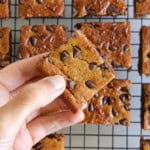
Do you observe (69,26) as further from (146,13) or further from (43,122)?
(43,122)

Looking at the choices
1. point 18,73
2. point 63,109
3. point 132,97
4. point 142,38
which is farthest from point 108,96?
point 18,73

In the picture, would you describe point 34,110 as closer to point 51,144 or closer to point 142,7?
point 51,144

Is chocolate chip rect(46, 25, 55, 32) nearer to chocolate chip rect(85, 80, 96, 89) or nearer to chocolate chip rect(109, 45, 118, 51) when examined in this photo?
chocolate chip rect(109, 45, 118, 51)

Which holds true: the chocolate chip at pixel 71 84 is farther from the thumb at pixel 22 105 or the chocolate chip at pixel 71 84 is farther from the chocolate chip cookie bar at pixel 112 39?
the chocolate chip cookie bar at pixel 112 39

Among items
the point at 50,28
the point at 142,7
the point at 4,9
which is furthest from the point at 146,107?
the point at 4,9

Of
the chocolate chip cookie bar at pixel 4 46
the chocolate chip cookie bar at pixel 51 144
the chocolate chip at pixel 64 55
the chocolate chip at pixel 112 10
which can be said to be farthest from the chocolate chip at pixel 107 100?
the chocolate chip at pixel 64 55

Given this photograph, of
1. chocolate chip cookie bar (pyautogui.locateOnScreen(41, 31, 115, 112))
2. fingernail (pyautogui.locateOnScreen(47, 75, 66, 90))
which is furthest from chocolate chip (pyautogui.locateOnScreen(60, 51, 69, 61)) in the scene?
fingernail (pyautogui.locateOnScreen(47, 75, 66, 90))
